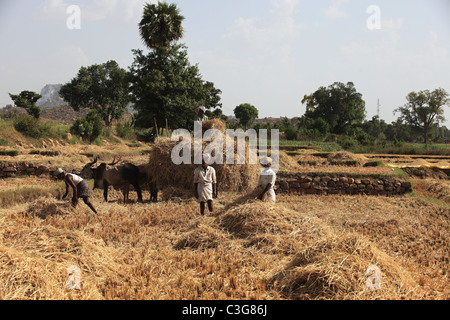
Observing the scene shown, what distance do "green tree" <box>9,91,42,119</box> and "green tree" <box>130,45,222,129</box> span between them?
18497mm

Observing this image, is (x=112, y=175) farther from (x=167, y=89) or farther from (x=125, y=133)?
(x=125, y=133)

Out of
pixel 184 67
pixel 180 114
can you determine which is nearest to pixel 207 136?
pixel 180 114

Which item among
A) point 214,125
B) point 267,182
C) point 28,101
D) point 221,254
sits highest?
point 28,101

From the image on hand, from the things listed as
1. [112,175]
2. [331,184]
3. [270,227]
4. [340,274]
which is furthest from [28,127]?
[340,274]

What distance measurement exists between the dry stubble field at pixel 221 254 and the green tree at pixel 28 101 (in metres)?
33.8

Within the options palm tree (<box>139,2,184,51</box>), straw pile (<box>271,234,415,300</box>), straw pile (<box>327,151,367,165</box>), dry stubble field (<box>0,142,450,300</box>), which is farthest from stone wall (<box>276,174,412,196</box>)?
palm tree (<box>139,2,184,51</box>)

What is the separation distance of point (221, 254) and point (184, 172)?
426 cm

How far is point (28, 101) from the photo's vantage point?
1383 inches

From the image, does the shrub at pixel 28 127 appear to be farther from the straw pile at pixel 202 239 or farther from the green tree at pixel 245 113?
the green tree at pixel 245 113

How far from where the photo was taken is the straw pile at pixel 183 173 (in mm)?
8219

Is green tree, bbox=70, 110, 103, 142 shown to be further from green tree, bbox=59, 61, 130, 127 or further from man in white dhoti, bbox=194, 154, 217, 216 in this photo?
man in white dhoti, bbox=194, 154, 217, 216

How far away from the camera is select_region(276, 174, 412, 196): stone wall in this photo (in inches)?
353

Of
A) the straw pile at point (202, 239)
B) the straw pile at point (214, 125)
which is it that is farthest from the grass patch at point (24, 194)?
the straw pile at point (202, 239)
